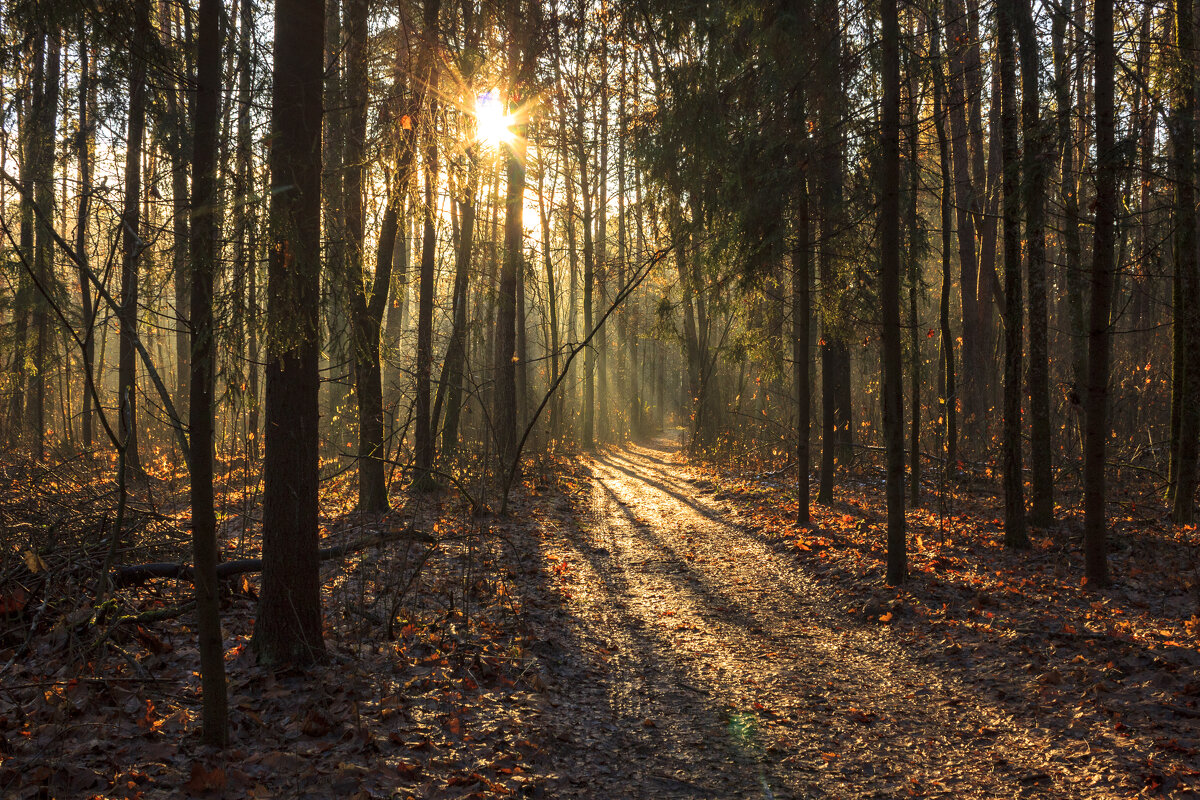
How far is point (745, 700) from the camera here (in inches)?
203

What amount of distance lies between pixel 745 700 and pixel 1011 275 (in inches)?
243

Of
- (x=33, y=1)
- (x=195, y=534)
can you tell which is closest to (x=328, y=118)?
(x=33, y=1)

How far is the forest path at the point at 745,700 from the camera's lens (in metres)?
4.06

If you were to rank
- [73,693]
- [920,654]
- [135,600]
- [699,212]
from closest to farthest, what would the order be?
[73,693] < [135,600] < [920,654] < [699,212]

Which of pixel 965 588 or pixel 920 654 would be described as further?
pixel 965 588

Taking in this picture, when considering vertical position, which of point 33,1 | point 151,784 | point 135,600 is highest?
point 33,1

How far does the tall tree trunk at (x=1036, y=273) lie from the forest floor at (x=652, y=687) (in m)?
1.05

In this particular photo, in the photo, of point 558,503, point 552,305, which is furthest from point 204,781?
point 552,305

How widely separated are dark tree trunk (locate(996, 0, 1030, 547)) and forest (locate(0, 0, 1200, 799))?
6 centimetres

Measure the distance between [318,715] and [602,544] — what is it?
648 centimetres

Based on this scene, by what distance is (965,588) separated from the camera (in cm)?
730

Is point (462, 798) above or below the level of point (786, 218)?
below

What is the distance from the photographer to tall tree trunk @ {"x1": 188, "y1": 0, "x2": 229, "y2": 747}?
3369mm

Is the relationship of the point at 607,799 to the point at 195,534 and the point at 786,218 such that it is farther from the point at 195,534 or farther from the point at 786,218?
the point at 786,218
